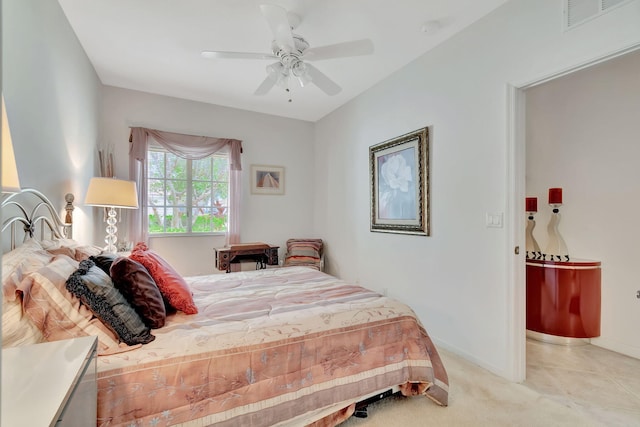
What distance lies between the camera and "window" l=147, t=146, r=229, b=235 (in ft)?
13.1

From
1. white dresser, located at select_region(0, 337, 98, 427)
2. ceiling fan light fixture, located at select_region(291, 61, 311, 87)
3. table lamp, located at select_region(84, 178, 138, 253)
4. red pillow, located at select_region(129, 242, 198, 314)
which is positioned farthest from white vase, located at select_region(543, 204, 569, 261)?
table lamp, located at select_region(84, 178, 138, 253)

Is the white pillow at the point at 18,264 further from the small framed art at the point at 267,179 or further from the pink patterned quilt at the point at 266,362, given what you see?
the small framed art at the point at 267,179

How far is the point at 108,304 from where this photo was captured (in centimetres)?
140

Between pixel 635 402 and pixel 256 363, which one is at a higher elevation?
pixel 256 363

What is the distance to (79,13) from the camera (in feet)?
7.90

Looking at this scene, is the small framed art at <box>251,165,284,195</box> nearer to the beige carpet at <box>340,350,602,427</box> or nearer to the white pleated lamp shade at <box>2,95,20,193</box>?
the beige carpet at <box>340,350,602,427</box>

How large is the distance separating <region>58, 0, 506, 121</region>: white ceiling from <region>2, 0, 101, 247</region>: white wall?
0.31 m

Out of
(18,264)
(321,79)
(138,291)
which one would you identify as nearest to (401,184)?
(321,79)

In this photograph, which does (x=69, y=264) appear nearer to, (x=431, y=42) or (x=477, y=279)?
(x=477, y=279)

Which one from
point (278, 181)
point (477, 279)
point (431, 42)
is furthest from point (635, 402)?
point (278, 181)

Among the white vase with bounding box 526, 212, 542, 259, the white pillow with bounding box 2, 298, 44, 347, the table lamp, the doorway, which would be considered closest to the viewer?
the white pillow with bounding box 2, 298, 44, 347

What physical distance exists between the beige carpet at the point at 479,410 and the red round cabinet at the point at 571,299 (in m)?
1.09

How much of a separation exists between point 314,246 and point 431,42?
2890 millimetres

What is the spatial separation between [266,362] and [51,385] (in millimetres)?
858
